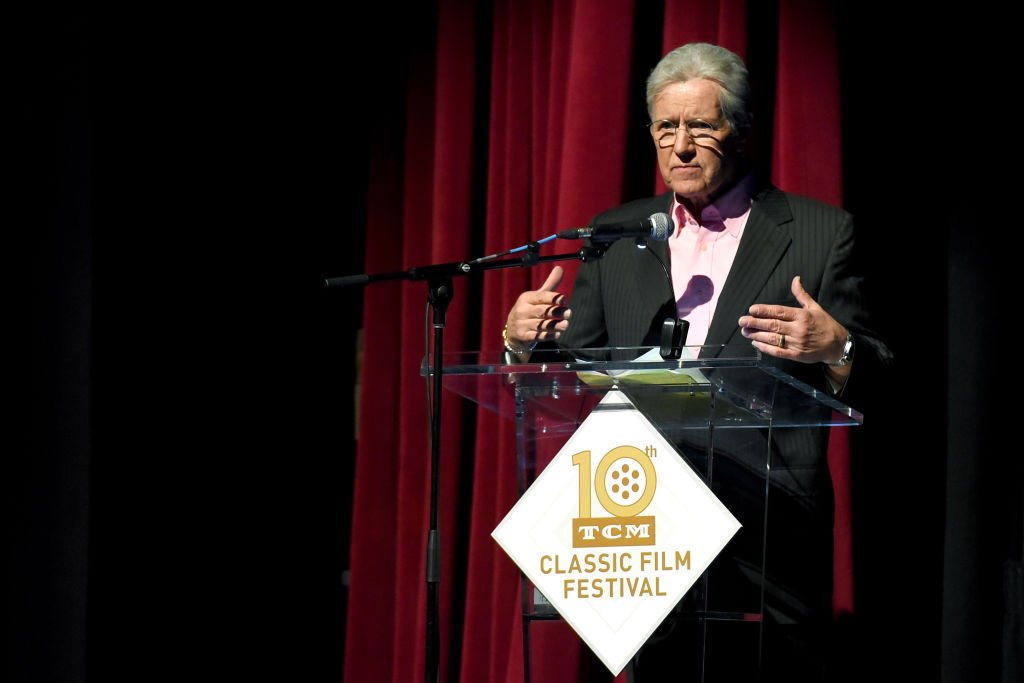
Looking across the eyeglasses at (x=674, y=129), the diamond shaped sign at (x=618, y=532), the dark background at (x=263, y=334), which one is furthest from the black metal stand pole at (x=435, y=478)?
the dark background at (x=263, y=334)

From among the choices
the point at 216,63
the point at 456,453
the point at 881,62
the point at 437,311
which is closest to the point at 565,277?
the point at 456,453

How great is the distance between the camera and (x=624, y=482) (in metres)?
1.66

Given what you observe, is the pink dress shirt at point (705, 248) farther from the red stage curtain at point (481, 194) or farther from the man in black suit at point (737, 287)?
the red stage curtain at point (481, 194)

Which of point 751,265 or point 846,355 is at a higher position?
point 751,265

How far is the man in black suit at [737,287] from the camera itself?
74.3 inches

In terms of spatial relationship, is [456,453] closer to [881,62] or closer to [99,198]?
[99,198]

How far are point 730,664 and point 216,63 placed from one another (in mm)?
2701

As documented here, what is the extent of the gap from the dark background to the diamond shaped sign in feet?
4.15

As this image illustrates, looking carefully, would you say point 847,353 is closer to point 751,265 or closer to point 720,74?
point 751,265

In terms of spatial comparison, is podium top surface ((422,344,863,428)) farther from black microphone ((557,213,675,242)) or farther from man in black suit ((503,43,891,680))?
black microphone ((557,213,675,242))

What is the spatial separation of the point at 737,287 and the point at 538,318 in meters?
0.51

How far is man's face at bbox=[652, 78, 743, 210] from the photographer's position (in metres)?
2.35

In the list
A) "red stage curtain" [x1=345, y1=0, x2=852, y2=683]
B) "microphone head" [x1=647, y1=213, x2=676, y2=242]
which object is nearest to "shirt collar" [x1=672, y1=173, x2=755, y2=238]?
"red stage curtain" [x1=345, y1=0, x2=852, y2=683]

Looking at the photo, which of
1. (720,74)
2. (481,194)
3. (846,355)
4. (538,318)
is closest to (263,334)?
(481,194)
